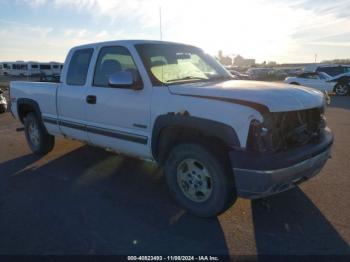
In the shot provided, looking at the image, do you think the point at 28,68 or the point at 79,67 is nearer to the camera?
the point at 79,67

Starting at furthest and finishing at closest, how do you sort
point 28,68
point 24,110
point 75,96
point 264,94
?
point 28,68
point 24,110
point 75,96
point 264,94

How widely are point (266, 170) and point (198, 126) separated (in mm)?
807

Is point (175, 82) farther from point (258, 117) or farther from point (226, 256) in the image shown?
point (226, 256)

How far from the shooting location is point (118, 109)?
4.51m

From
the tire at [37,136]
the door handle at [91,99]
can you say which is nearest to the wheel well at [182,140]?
the door handle at [91,99]

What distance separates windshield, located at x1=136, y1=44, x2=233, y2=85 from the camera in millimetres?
4340

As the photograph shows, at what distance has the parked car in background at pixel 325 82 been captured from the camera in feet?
62.5

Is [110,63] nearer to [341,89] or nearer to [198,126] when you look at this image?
[198,126]

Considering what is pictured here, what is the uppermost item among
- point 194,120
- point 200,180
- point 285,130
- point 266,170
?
point 194,120

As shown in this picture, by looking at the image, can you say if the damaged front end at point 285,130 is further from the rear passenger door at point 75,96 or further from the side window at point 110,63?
the rear passenger door at point 75,96

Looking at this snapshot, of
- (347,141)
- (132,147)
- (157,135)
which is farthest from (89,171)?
(347,141)

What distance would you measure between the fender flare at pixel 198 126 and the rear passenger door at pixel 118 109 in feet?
0.61

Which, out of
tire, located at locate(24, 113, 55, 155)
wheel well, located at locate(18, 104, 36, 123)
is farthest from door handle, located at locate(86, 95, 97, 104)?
wheel well, located at locate(18, 104, 36, 123)

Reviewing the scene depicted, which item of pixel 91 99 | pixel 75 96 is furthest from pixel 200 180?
pixel 75 96
